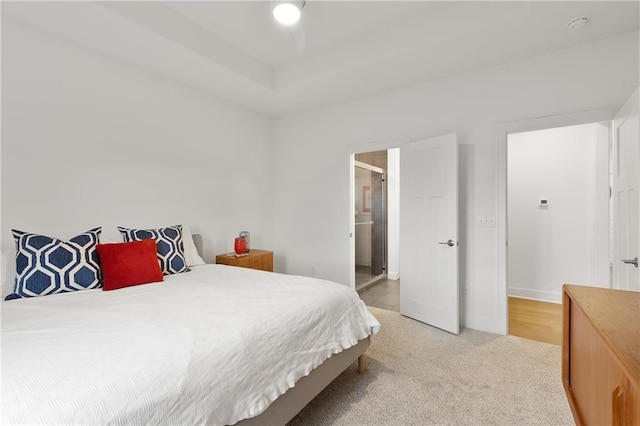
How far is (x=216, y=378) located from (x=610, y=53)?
3619 mm

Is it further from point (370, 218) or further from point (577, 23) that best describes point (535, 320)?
point (577, 23)

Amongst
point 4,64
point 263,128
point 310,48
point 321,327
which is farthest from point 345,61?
point 4,64

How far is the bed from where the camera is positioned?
87 cm

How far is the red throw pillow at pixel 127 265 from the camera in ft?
6.73

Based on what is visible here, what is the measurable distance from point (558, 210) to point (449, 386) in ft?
9.71

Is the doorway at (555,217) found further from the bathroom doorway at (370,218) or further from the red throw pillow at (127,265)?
the red throw pillow at (127,265)

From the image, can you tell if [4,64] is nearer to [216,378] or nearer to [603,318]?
[216,378]

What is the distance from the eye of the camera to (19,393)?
0.82m

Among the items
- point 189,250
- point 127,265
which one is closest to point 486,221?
point 189,250

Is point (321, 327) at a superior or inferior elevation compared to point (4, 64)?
inferior

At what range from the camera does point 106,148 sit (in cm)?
262

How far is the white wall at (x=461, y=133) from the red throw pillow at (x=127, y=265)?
2239 millimetres

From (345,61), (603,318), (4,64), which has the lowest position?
(603,318)

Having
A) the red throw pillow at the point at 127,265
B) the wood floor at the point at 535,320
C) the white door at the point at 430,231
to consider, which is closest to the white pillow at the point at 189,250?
the red throw pillow at the point at 127,265
